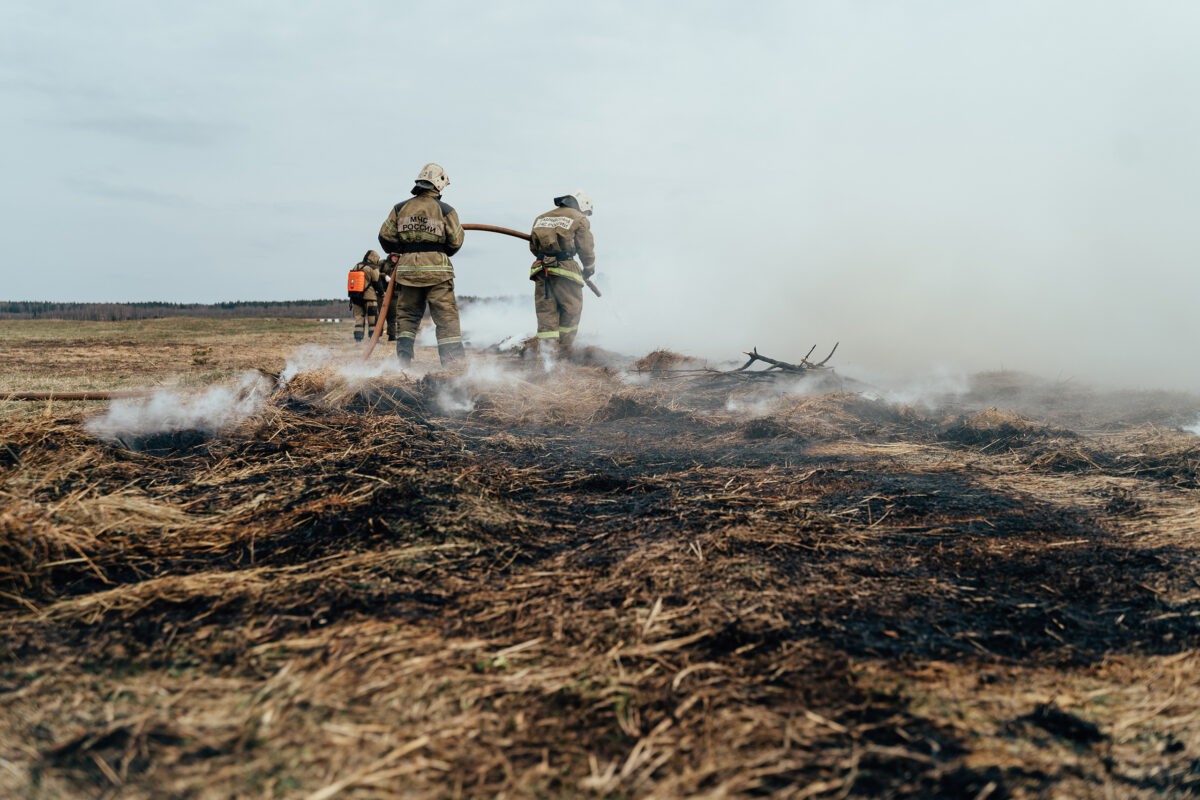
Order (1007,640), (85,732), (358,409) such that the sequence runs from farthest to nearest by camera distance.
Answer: (358,409) < (1007,640) < (85,732)

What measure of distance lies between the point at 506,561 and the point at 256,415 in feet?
9.57

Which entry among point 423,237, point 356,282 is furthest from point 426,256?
point 356,282

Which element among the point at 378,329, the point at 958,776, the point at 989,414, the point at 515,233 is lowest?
the point at 958,776

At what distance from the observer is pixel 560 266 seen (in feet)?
36.9

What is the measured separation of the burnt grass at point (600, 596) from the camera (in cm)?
192

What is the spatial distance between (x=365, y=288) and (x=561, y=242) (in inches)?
340

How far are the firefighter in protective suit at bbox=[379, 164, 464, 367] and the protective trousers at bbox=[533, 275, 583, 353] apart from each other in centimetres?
198

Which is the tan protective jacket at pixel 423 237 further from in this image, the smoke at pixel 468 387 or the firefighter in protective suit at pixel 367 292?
the firefighter in protective suit at pixel 367 292

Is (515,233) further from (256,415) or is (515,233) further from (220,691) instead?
(220,691)

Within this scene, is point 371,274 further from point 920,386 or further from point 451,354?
point 920,386

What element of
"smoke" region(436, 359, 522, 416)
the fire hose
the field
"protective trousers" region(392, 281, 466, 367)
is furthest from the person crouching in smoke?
the field

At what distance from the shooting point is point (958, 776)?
6.07 ft

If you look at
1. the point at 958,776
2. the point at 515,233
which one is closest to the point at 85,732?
the point at 958,776

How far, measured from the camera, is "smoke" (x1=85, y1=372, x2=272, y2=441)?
4875 mm
